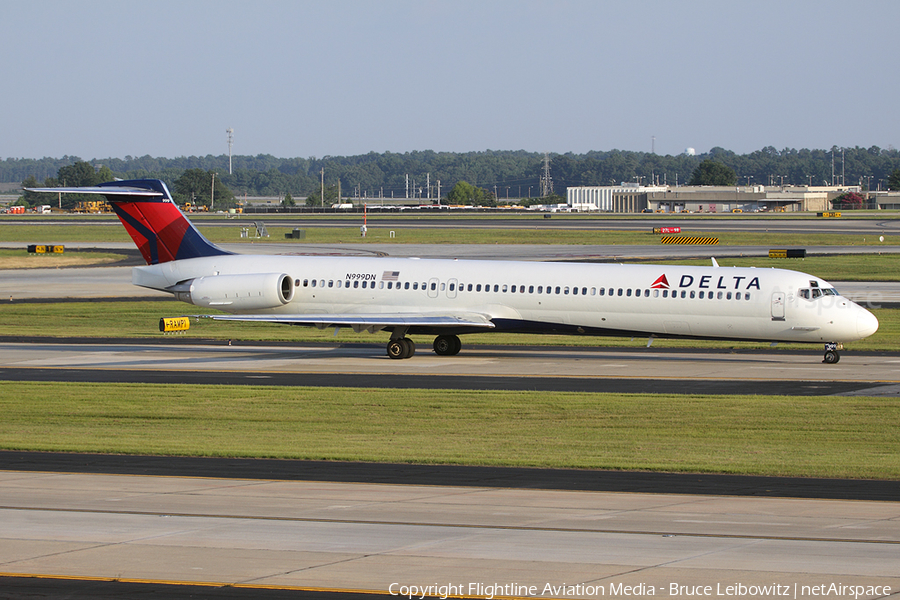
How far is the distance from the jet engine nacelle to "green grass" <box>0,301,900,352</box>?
5.32 m

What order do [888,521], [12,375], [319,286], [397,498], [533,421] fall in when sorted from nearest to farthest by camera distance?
[888,521] → [397,498] → [533,421] → [12,375] → [319,286]

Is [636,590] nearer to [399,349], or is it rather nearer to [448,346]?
[399,349]

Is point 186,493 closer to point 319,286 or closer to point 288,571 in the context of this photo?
point 288,571

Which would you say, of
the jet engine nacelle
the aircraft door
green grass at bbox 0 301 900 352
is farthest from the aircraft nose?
the jet engine nacelle

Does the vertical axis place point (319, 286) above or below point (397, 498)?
above

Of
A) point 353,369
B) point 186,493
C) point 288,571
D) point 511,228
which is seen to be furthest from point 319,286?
point 511,228

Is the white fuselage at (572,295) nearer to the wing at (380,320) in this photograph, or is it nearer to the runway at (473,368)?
the wing at (380,320)

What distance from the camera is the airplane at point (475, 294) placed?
3297 centimetres

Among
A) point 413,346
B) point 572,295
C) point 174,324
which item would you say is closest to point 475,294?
point 413,346

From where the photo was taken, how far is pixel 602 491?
17453 millimetres

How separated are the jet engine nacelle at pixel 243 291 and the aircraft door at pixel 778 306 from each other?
17024 mm

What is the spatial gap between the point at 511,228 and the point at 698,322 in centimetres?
9197

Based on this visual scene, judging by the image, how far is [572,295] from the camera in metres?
34.6

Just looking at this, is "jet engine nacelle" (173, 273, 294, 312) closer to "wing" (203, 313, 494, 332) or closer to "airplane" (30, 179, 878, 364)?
"airplane" (30, 179, 878, 364)
